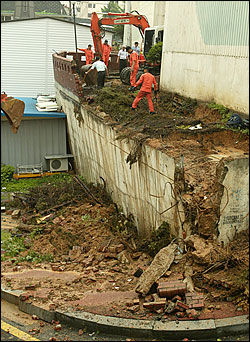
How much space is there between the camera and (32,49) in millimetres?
23250

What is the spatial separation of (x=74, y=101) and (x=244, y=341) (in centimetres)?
1156

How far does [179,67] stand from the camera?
12125 mm

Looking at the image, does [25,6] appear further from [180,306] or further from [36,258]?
[180,306]

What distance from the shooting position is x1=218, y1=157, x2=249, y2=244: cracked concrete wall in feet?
21.5

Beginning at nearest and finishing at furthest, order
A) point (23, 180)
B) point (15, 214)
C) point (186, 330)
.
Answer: point (186, 330), point (15, 214), point (23, 180)

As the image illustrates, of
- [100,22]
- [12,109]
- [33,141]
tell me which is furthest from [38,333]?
[100,22]

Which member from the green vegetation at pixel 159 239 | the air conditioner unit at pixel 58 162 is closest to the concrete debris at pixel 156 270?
the green vegetation at pixel 159 239

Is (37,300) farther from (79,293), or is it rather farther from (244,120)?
(244,120)

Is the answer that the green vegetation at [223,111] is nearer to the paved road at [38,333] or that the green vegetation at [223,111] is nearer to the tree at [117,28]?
the paved road at [38,333]

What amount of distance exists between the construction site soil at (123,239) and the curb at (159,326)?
138 mm

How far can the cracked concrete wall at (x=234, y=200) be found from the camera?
6.56m

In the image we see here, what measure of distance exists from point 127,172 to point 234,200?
11.9 feet

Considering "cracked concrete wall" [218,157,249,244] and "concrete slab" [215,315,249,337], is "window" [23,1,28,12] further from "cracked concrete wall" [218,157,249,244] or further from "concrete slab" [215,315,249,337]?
"concrete slab" [215,315,249,337]

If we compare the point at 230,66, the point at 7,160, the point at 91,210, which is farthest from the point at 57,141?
the point at 230,66
